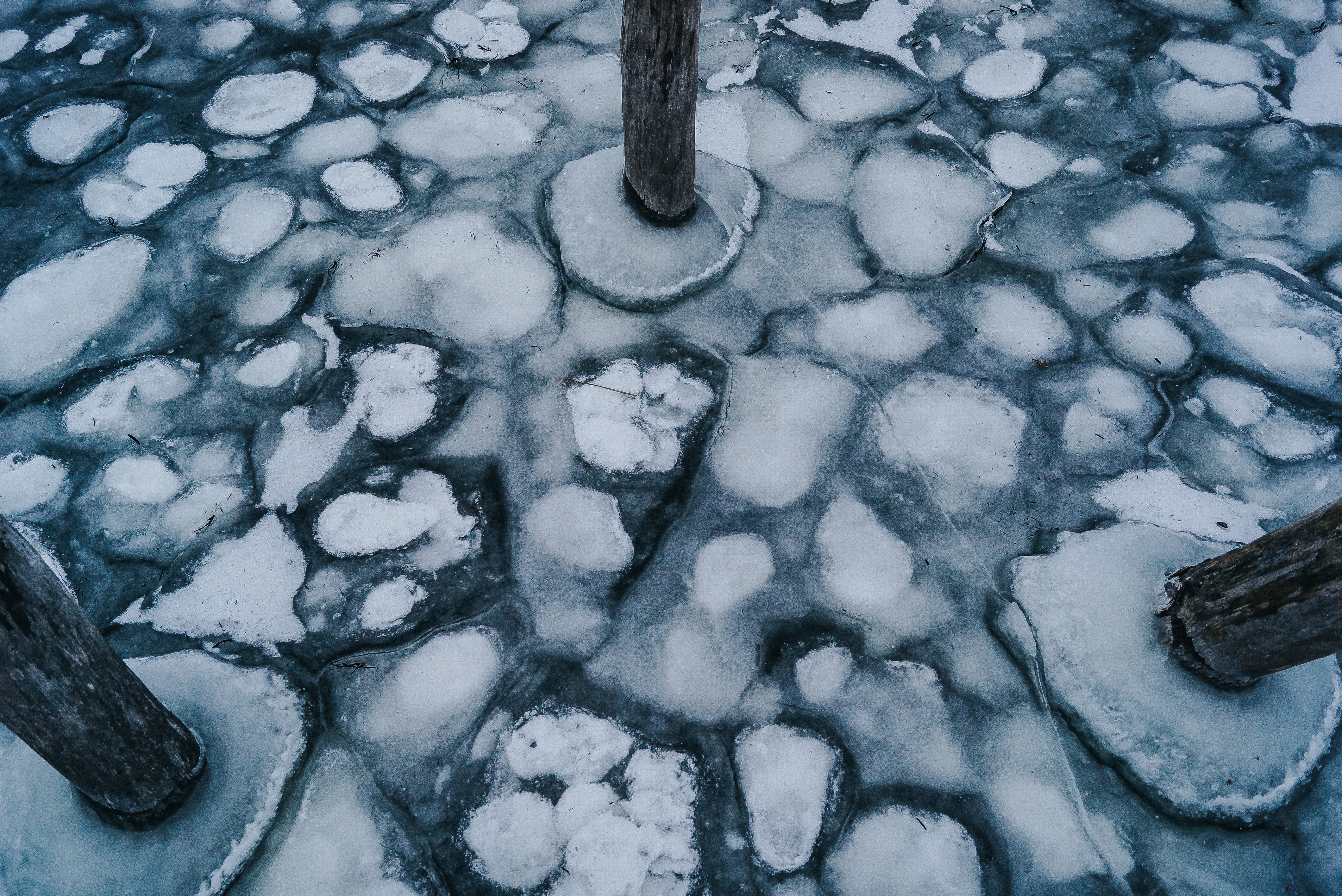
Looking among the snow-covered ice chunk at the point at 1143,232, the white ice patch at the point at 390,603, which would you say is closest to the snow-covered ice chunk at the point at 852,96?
the snow-covered ice chunk at the point at 1143,232

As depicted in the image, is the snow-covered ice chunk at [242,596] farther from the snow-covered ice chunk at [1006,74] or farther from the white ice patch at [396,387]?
the snow-covered ice chunk at [1006,74]

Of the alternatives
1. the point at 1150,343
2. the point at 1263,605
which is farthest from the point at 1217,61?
the point at 1263,605

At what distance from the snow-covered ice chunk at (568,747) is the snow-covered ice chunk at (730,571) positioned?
0.24 metres

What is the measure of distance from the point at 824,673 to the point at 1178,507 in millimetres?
654

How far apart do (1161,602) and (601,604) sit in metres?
0.81

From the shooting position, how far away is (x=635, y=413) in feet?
4.49

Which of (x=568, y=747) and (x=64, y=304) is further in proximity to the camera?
(x=64, y=304)

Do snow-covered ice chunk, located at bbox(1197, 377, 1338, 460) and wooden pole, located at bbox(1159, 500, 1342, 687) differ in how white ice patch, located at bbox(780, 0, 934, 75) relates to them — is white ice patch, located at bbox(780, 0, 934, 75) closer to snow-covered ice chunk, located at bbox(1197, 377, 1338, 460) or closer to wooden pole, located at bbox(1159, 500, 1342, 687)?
snow-covered ice chunk, located at bbox(1197, 377, 1338, 460)

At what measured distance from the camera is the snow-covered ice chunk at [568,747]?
1.07 meters

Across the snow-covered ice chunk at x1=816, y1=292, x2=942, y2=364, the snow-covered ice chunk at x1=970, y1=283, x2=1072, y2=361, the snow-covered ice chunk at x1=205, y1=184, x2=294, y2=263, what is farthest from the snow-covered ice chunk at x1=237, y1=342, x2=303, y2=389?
the snow-covered ice chunk at x1=970, y1=283, x2=1072, y2=361

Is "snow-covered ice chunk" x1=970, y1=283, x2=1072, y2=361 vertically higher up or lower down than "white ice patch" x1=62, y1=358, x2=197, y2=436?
lower down

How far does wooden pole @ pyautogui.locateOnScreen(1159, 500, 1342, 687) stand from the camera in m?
0.83

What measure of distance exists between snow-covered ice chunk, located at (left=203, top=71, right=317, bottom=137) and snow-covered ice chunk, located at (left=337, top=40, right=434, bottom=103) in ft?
0.32

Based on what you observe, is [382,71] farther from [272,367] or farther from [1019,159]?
[1019,159]
